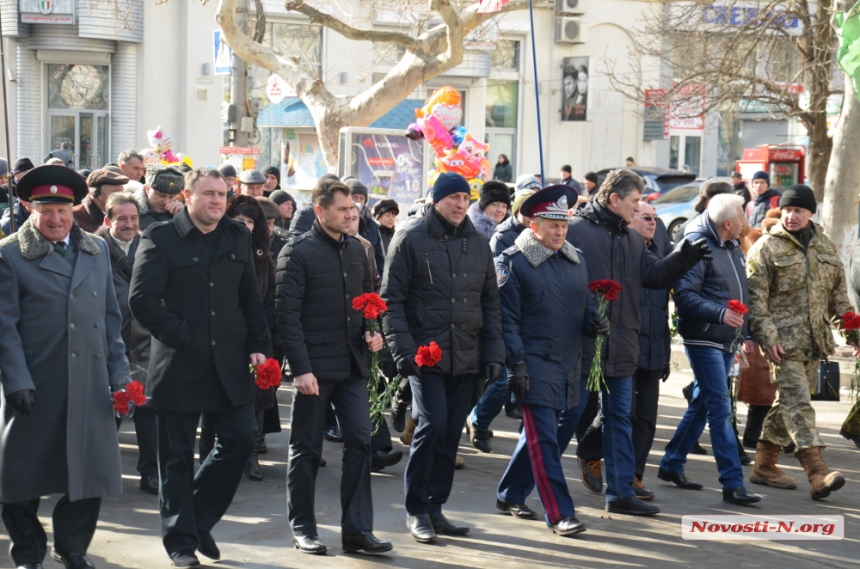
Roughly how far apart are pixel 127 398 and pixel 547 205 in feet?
8.39

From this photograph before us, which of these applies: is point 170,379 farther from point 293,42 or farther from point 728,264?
point 293,42

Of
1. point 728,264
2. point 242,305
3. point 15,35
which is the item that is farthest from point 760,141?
point 242,305

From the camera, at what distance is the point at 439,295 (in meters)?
6.30

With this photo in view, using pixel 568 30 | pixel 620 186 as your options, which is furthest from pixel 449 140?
pixel 568 30

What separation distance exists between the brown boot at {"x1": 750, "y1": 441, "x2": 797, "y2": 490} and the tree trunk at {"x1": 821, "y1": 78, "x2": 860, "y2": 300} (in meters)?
6.18

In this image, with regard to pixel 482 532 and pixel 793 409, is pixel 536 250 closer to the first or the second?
pixel 482 532

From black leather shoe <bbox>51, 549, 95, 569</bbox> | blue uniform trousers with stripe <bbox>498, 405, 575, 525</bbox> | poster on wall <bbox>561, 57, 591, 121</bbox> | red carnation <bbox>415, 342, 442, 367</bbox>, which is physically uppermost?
poster on wall <bbox>561, 57, 591, 121</bbox>

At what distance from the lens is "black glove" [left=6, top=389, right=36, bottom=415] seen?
512 cm

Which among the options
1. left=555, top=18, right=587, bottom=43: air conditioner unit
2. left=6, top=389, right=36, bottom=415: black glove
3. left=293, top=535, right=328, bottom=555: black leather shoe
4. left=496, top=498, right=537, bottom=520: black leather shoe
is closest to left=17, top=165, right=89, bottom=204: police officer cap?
left=6, top=389, right=36, bottom=415: black glove

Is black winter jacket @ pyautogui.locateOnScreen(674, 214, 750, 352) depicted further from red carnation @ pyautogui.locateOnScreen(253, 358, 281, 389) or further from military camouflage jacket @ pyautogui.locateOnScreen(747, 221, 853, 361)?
red carnation @ pyautogui.locateOnScreen(253, 358, 281, 389)

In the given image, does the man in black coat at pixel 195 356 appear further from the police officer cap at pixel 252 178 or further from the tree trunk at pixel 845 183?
the tree trunk at pixel 845 183

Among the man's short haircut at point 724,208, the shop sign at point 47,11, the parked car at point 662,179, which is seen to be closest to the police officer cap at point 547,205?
the man's short haircut at point 724,208

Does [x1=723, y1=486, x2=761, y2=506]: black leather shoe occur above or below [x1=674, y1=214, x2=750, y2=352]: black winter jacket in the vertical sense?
below

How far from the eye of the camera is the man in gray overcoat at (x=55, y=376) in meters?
5.29
